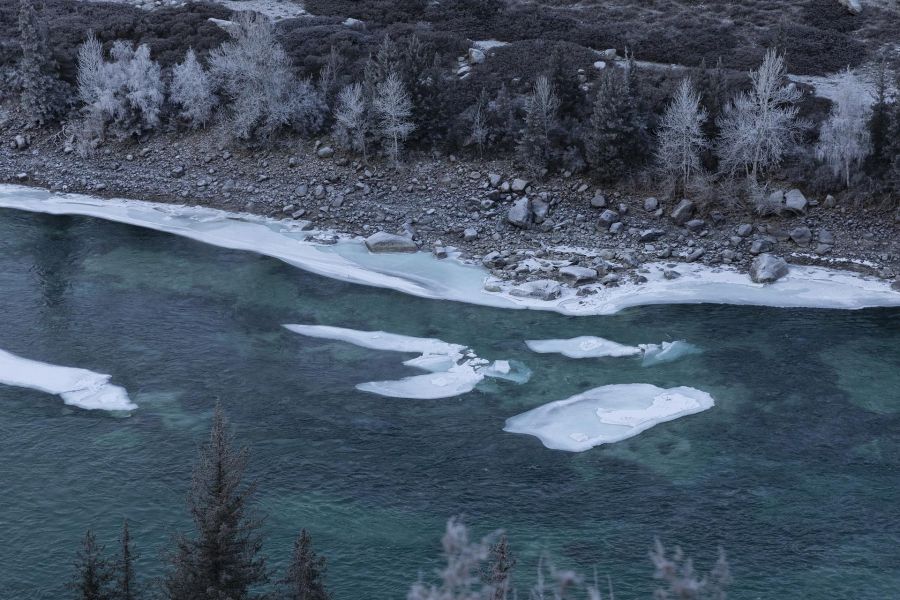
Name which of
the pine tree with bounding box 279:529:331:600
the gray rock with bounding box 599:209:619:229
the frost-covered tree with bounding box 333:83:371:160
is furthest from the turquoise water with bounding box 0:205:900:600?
the frost-covered tree with bounding box 333:83:371:160

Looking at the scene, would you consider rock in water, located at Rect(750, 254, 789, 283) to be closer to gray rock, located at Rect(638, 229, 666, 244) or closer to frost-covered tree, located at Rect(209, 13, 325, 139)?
gray rock, located at Rect(638, 229, 666, 244)

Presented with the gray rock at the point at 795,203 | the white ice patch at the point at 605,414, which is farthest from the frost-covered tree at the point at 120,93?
the gray rock at the point at 795,203

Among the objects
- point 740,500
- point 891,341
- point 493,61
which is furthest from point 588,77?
point 740,500

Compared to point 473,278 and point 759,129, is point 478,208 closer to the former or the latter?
point 473,278

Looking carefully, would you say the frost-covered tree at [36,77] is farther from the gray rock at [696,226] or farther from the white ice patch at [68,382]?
the gray rock at [696,226]

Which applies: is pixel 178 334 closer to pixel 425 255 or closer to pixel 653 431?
pixel 425 255

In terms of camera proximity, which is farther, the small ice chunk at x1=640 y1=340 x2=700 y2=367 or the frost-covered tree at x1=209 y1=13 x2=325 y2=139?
the frost-covered tree at x1=209 y1=13 x2=325 y2=139

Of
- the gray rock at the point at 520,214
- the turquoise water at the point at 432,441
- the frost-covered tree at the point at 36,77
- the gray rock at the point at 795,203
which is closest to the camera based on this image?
the turquoise water at the point at 432,441
